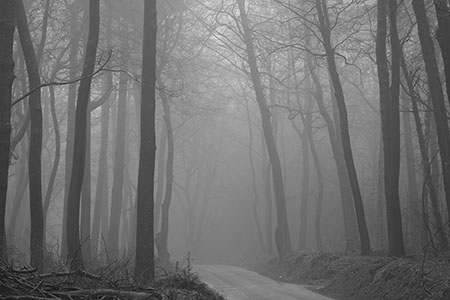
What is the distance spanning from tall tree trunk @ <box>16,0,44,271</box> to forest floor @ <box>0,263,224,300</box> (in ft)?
10.6

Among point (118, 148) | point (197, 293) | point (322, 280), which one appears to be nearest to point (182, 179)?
point (118, 148)

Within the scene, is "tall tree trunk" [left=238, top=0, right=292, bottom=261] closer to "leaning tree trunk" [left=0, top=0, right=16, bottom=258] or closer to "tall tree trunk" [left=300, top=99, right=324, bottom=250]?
"tall tree trunk" [left=300, top=99, right=324, bottom=250]

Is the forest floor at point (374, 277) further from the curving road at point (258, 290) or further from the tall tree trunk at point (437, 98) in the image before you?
the tall tree trunk at point (437, 98)

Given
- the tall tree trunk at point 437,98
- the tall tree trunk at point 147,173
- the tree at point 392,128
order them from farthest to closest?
the tree at point 392,128 → the tall tree trunk at point 437,98 → the tall tree trunk at point 147,173

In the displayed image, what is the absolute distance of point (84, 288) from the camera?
7406mm

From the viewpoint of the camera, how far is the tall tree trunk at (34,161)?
38.3ft

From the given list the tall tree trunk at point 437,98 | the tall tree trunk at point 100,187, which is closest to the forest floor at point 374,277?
the tall tree trunk at point 437,98

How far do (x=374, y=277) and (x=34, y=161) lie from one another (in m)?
8.13

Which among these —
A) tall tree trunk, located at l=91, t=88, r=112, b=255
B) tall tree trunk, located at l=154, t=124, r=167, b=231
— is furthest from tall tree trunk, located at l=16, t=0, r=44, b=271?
tall tree trunk, located at l=154, t=124, r=167, b=231

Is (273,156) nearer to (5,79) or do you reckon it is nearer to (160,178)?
(160,178)

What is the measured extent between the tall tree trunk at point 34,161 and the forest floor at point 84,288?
3.24 m

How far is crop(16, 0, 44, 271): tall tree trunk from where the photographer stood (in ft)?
38.3

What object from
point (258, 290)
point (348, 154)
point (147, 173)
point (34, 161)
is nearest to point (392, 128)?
point (348, 154)

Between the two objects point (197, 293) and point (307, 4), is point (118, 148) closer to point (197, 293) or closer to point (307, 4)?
point (307, 4)
